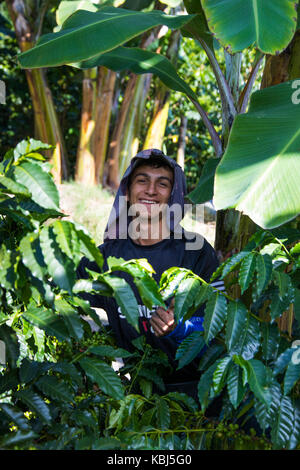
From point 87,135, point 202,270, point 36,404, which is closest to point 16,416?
point 36,404

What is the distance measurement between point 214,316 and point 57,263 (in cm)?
42

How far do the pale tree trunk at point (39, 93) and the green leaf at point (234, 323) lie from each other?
20.4ft

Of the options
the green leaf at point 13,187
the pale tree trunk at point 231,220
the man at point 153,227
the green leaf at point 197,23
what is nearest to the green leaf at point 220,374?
the green leaf at point 13,187

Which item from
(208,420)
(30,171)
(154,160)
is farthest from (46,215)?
(154,160)

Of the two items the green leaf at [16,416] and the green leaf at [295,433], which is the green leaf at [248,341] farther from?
the green leaf at [16,416]

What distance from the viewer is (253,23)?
72.4 inches

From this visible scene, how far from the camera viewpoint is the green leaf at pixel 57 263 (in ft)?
3.10

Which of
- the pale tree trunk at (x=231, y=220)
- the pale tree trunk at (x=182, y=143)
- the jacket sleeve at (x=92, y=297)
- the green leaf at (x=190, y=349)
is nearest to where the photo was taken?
the green leaf at (x=190, y=349)

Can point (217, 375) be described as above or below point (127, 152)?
below

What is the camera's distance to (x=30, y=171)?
1.01 metres

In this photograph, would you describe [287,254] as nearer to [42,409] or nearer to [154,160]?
[42,409]

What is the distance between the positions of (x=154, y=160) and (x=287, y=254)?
113 centimetres

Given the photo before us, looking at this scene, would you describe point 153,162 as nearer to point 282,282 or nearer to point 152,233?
point 152,233

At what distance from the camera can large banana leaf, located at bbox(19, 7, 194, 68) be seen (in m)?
1.98
